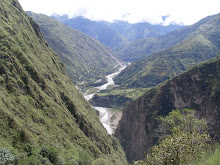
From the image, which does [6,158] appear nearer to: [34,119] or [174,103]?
[34,119]

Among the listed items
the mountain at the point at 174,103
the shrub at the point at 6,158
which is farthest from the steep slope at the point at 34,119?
the mountain at the point at 174,103

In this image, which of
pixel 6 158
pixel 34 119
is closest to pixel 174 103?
pixel 34 119

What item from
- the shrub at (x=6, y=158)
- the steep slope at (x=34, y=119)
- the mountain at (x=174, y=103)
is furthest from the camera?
the mountain at (x=174, y=103)

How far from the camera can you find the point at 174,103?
3509 inches

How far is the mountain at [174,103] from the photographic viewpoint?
240 ft

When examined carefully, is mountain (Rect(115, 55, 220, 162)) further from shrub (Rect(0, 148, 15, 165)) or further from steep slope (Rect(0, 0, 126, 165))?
shrub (Rect(0, 148, 15, 165))

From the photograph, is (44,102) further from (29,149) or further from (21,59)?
(29,149)

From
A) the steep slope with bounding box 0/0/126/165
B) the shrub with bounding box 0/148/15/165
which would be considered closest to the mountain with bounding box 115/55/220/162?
the steep slope with bounding box 0/0/126/165

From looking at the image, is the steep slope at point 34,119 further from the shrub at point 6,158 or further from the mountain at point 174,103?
the mountain at point 174,103

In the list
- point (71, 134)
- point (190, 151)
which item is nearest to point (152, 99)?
point (71, 134)

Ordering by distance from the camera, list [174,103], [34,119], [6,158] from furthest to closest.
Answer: [174,103] → [34,119] → [6,158]

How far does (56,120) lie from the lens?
61.2 metres

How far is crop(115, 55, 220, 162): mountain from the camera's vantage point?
7312 centimetres

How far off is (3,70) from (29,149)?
26245 millimetres
